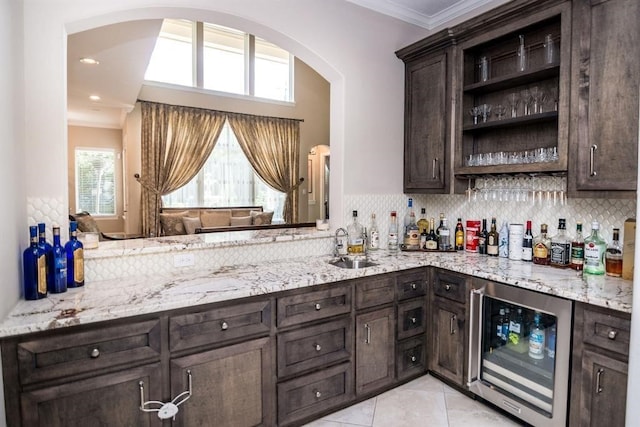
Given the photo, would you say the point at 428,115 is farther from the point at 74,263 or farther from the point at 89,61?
the point at 89,61

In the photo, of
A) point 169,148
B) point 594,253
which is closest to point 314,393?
point 594,253

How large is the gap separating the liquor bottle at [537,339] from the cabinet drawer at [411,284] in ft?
2.42

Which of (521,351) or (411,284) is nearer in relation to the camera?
(521,351)

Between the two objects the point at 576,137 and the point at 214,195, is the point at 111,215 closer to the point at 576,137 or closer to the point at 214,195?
the point at 214,195

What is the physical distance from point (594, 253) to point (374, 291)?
134 centimetres

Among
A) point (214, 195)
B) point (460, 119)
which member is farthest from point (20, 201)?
point (214, 195)

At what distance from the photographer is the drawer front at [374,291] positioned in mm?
2398

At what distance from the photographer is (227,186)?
8.24 metres

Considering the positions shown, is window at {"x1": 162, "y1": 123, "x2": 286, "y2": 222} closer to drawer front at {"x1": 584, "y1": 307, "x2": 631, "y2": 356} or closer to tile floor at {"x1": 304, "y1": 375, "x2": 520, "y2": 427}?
tile floor at {"x1": 304, "y1": 375, "x2": 520, "y2": 427}

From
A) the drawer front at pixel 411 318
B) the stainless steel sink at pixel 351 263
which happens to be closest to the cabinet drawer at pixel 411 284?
the drawer front at pixel 411 318

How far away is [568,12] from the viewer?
2197mm

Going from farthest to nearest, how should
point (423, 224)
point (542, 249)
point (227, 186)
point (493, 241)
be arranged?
point (227, 186), point (423, 224), point (493, 241), point (542, 249)

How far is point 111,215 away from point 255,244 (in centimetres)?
792

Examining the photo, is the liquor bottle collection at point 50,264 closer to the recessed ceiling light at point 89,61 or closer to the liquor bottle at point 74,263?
the liquor bottle at point 74,263
